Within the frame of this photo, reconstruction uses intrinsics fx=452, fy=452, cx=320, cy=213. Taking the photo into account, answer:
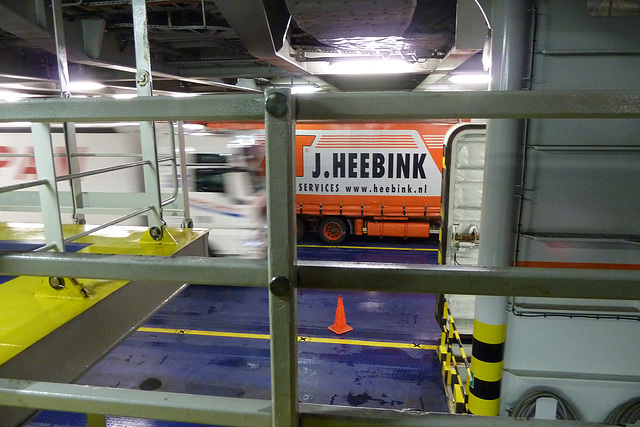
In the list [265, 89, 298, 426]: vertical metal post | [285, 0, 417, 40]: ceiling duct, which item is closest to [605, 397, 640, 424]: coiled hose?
[285, 0, 417, 40]: ceiling duct

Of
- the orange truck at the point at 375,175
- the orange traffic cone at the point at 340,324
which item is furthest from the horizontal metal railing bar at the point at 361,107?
the orange truck at the point at 375,175

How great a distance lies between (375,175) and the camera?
1131 cm

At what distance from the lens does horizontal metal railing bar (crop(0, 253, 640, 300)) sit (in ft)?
3.86

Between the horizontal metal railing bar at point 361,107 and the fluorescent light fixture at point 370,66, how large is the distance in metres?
6.07

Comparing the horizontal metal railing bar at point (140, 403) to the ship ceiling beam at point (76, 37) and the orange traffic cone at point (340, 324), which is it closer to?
the ship ceiling beam at point (76, 37)

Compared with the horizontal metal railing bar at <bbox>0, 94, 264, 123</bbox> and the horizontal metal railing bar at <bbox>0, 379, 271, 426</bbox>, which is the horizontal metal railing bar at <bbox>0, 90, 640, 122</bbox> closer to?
the horizontal metal railing bar at <bbox>0, 94, 264, 123</bbox>

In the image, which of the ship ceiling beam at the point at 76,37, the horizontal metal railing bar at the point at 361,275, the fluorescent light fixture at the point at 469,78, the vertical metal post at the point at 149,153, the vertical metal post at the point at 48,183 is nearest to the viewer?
the horizontal metal railing bar at the point at 361,275

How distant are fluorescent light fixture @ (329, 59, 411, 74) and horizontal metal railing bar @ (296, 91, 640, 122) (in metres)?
6.11

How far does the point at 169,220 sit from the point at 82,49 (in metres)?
4.30

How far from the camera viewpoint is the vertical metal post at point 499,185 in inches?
130

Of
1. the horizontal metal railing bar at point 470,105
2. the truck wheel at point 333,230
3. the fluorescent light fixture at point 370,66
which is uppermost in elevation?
the fluorescent light fixture at point 370,66

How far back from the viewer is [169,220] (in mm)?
9609

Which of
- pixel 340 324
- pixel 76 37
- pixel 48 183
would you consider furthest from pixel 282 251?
pixel 340 324

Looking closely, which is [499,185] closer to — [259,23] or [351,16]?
[351,16]
